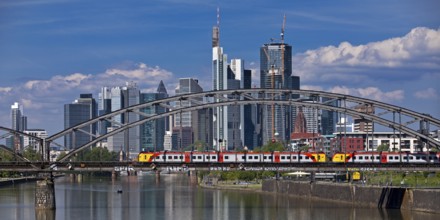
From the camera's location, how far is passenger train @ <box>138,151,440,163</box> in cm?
12800

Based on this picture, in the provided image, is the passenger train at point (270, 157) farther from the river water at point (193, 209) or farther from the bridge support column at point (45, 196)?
the bridge support column at point (45, 196)

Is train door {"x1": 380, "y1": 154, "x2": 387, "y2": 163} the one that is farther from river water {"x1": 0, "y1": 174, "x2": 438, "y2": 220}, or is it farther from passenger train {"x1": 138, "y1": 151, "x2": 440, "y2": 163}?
river water {"x1": 0, "y1": 174, "x2": 438, "y2": 220}

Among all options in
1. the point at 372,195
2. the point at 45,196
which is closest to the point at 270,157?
the point at 372,195

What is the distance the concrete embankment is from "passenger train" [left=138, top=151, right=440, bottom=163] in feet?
14.3

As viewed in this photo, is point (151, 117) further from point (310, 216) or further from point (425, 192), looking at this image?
point (425, 192)

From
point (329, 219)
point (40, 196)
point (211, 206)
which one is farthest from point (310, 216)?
point (40, 196)

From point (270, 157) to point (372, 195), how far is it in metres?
14.2

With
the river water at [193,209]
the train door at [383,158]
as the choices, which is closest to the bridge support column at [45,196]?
the river water at [193,209]

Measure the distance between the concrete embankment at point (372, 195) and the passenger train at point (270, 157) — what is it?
435cm

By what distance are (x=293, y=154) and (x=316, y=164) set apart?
1387 centimetres

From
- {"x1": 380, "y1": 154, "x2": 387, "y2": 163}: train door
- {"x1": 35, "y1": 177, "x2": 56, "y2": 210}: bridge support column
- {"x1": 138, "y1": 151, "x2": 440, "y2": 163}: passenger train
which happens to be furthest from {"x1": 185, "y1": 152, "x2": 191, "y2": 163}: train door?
{"x1": 380, "y1": 154, "x2": 387, "y2": 163}: train door

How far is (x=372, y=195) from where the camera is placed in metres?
126

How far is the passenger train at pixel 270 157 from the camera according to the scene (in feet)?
420

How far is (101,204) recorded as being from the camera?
13950 centimetres
